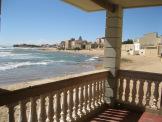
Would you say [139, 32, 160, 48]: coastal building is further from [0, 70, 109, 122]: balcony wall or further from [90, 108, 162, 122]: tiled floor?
[0, 70, 109, 122]: balcony wall

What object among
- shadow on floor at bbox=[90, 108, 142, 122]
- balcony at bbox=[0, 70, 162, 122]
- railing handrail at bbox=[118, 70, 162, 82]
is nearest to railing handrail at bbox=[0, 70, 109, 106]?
balcony at bbox=[0, 70, 162, 122]

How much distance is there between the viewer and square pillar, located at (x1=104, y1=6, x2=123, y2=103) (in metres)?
4.95

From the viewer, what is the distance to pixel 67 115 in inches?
143

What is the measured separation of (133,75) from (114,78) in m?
0.42

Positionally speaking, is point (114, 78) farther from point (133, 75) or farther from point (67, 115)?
point (67, 115)

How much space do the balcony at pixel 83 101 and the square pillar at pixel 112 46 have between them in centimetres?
Result: 7

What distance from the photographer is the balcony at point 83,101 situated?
8.48 ft

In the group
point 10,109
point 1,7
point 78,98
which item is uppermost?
point 1,7

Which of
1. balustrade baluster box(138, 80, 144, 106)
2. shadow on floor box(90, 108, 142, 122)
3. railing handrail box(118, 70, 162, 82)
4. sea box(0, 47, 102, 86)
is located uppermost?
railing handrail box(118, 70, 162, 82)

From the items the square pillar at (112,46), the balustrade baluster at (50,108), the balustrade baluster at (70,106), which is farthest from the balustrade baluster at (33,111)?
the square pillar at (112,46)

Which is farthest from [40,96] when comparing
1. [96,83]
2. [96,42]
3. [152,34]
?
[96,42]

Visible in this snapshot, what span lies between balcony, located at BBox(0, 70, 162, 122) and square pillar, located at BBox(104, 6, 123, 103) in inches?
2.8

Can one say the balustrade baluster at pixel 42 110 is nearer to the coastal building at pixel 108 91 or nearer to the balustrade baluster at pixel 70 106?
the coastal building at pixel 108 91

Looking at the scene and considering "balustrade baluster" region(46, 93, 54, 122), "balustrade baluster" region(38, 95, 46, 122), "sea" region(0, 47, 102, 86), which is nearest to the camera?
"balustrade baluster" region(38, 95, 46, 122)
